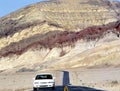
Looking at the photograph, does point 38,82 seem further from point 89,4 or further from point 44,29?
point 89,4

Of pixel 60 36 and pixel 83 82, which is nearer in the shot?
pixel 83 82

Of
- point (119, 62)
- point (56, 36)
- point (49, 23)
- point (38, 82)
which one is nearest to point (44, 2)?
point (49, 23)

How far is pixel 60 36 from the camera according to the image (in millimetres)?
148875

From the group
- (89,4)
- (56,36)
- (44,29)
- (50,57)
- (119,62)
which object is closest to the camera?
(119,62)

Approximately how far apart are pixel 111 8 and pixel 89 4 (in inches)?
385

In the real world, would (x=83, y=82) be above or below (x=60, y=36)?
below

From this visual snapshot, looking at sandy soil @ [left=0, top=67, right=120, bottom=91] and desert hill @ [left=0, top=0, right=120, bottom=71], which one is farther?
desert hill @ [left=0, top=0, right=120, bottom=71]

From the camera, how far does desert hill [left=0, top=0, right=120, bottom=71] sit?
352ft

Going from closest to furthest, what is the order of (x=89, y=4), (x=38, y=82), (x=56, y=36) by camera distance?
1. (x=38, y=82)
2. (x=56, y=36)
3. (x=89, y=4)

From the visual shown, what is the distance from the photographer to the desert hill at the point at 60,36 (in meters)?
107

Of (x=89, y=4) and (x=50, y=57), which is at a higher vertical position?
(x=89, y=4)

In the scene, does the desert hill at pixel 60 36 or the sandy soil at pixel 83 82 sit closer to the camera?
the sandy soil at pixel 83 82

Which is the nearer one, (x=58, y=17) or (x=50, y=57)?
(x=50, y=57)

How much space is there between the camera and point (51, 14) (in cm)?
18025
